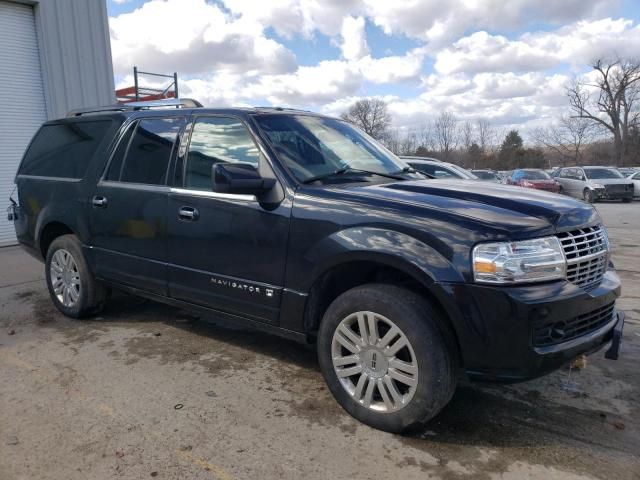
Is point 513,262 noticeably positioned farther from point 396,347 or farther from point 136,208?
point 136,208

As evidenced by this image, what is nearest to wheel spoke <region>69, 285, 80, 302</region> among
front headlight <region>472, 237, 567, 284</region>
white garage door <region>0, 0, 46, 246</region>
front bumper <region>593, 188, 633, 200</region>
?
front headlight <region>472, 237, 567, 284</region>

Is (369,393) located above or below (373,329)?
below

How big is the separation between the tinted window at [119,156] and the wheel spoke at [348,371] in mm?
2668

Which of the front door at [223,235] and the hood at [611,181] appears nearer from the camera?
the front door at [223,235]

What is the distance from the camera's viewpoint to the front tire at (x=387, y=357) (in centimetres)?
272

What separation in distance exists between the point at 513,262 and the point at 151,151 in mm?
3028

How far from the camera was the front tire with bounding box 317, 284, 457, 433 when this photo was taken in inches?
107

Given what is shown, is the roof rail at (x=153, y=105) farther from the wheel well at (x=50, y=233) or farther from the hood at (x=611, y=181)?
the hood at (x=611, y=181)

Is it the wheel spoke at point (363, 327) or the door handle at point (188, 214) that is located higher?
the door handle at point (188, 214)

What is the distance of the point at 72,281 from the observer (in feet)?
16.2

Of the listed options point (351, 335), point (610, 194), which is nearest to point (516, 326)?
point (351, 335)

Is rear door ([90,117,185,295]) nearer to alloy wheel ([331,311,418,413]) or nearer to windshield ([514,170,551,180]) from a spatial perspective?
alloy wheel ([331,311,418,413])

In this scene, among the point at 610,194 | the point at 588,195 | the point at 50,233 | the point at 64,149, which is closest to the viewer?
the point at 64,149

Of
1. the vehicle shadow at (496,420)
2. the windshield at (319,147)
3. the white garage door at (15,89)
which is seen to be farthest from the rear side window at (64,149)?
the white garage door at (15,89)
